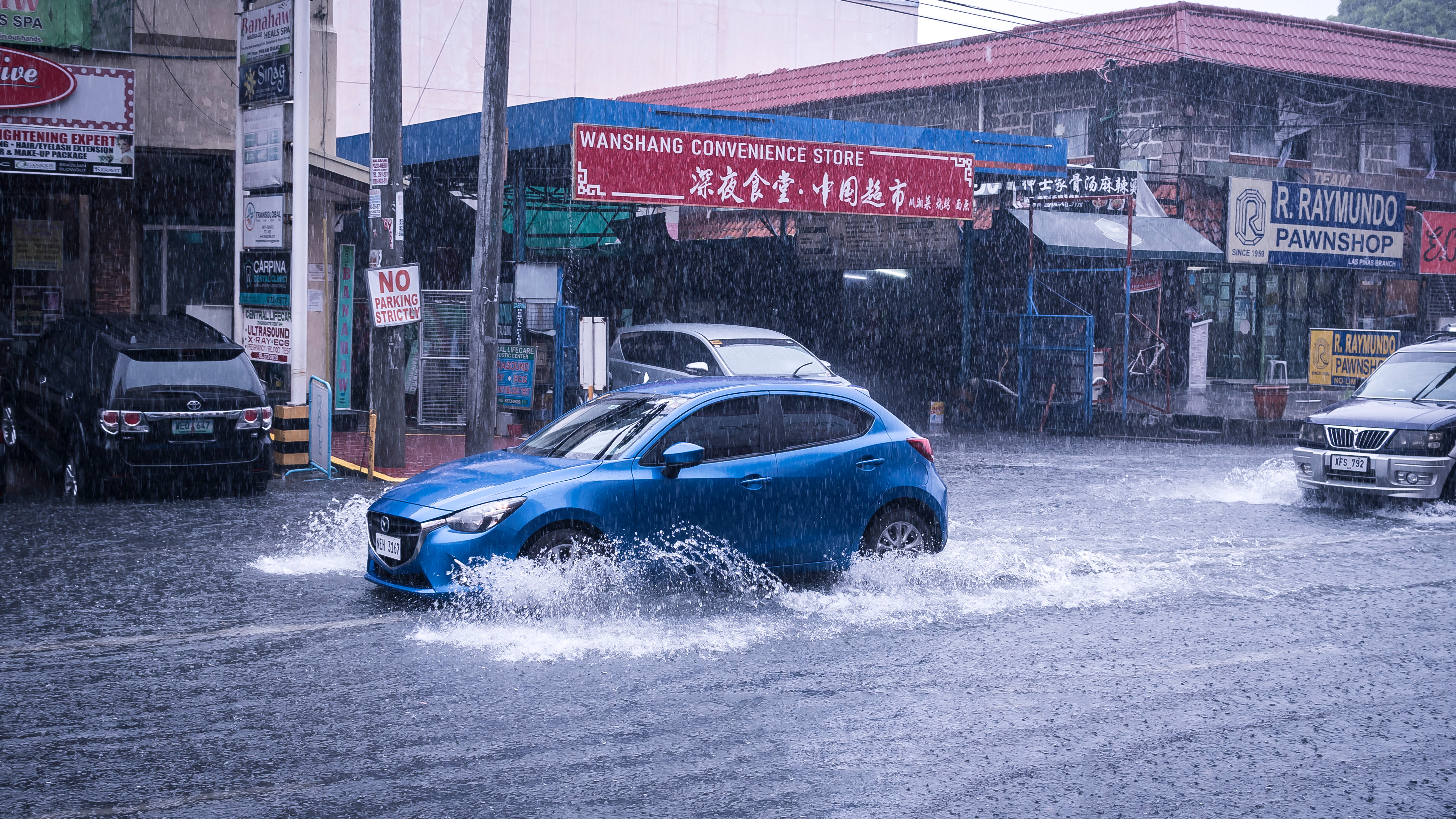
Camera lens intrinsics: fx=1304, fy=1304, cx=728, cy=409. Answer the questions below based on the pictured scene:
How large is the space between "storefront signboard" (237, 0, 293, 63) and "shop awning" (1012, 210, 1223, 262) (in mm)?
13523

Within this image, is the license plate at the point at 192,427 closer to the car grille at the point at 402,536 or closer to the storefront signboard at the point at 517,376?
the car grille at the point at 402,536

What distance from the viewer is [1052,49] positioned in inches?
1198

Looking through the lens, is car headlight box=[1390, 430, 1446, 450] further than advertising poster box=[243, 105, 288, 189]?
No

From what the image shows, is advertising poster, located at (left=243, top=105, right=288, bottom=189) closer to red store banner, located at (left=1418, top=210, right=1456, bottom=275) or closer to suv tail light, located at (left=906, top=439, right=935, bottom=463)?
suv tail light, located at (left=906, top=439, right=935, bottom=463)

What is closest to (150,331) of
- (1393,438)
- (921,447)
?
(921,447)

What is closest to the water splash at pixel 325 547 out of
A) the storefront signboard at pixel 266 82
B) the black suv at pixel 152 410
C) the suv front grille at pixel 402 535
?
the suv front grille at pixel 402 535

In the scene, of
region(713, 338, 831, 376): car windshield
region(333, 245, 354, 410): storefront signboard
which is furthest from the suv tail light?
region(333, 245, 354, 410): storefront signboard

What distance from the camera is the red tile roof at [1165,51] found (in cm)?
2814

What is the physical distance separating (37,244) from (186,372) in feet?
26.7

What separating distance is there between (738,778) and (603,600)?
2.86 m

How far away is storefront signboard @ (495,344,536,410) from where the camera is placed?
733 inches

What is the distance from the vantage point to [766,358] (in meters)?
17.1

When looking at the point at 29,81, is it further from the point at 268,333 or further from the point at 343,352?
the point at 343,352

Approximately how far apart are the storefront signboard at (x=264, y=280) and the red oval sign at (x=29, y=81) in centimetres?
342
